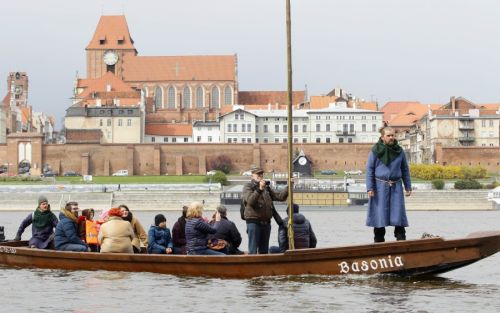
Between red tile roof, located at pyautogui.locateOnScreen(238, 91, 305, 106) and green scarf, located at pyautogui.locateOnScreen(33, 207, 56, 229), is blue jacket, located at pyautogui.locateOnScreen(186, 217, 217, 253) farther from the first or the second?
red tile roof, located at pyautogui.locateOnScreen(238, 91, 305, 106)

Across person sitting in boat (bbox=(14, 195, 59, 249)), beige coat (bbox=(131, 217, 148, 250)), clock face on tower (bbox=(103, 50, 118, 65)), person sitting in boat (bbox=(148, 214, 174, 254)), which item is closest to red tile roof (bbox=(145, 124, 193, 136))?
clock face on tower (bbox=(103, 50, 118, 65))

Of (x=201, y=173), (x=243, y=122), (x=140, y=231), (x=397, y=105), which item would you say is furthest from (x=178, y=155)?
(x=140, y=231)

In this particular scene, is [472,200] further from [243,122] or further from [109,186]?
[243,122]

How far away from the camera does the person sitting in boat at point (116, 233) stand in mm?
22111

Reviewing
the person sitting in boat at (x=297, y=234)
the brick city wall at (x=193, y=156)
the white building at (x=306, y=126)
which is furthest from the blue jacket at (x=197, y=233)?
the white building at (x=306, y=126)

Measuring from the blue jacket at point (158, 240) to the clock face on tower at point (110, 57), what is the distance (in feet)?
432

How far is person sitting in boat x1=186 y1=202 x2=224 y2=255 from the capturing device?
21.0m

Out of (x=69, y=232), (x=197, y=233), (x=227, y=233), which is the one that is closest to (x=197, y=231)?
(x=197, y=233)

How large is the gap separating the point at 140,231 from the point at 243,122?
11373cm

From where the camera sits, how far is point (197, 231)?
21.4 meters

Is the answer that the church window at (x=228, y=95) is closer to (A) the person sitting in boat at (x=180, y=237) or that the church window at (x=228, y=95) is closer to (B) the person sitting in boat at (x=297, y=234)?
(A) the person sitting in boat at (x=180, y=237)

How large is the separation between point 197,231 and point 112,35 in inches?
5247

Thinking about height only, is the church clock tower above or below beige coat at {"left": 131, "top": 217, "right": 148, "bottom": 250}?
above

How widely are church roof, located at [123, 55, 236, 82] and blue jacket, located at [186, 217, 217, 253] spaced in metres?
128
